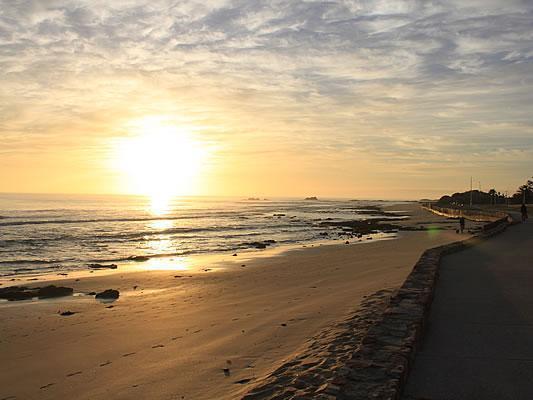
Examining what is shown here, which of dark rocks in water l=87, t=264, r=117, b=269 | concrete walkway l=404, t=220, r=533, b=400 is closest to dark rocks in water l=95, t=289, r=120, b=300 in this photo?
dark rocks in water l=87, t=264, r=117, b=269

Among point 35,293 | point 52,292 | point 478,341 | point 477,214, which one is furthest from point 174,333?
point 477,214

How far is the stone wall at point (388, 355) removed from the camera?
3.96 meters

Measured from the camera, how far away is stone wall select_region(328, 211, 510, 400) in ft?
13.0

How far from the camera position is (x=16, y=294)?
13.2m

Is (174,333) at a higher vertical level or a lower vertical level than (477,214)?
lower

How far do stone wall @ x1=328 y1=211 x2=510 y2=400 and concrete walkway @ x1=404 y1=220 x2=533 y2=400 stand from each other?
20cm

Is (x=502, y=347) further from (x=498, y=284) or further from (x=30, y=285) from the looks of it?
(x=30, y=285)

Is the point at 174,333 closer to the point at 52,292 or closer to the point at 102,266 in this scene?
the point at 52,292

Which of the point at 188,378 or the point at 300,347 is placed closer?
the point at 188,378

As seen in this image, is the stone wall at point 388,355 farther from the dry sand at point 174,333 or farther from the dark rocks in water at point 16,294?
the dark rocks in water at point 16,294

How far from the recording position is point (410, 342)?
515 cm

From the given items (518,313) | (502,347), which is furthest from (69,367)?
(518,313)

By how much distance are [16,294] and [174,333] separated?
720 cm

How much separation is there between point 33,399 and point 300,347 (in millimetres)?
3687
